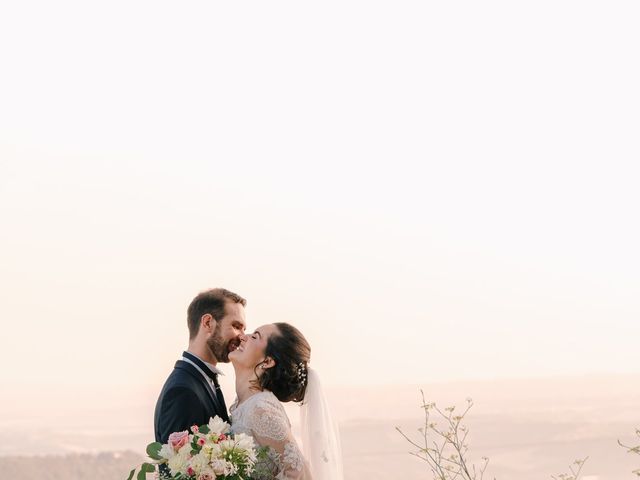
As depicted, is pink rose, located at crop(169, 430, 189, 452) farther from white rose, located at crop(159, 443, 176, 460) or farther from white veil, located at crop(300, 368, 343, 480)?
white veil, located at crop(300, 368, 343, 480)

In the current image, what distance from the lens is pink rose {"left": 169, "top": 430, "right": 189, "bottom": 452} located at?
5859 millimetres

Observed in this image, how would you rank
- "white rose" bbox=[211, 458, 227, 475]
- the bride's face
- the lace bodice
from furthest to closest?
the bride's face < the lace bodice < "white rose" bbox=[211, 458, 227, 475]

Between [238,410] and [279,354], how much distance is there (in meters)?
0.48

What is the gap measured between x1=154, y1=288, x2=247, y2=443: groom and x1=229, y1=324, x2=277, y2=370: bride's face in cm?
14

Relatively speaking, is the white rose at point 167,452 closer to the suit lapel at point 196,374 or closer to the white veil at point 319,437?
the suit lapel at point 196,374

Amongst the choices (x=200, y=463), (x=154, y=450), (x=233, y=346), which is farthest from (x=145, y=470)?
(x=233, y=346)

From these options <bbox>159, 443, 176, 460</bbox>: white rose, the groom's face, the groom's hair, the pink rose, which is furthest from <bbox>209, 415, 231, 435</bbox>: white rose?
the groom's hair

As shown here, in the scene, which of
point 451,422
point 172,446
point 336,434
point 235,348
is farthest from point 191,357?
point 451,422

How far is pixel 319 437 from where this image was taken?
7121mm

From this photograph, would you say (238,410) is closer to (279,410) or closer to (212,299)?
(279,410)

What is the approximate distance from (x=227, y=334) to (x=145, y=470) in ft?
3.97

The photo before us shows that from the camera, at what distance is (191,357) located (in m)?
6.64

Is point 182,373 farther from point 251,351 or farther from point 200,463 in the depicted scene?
point 200,463

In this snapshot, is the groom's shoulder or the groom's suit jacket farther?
the groom's shoulder
